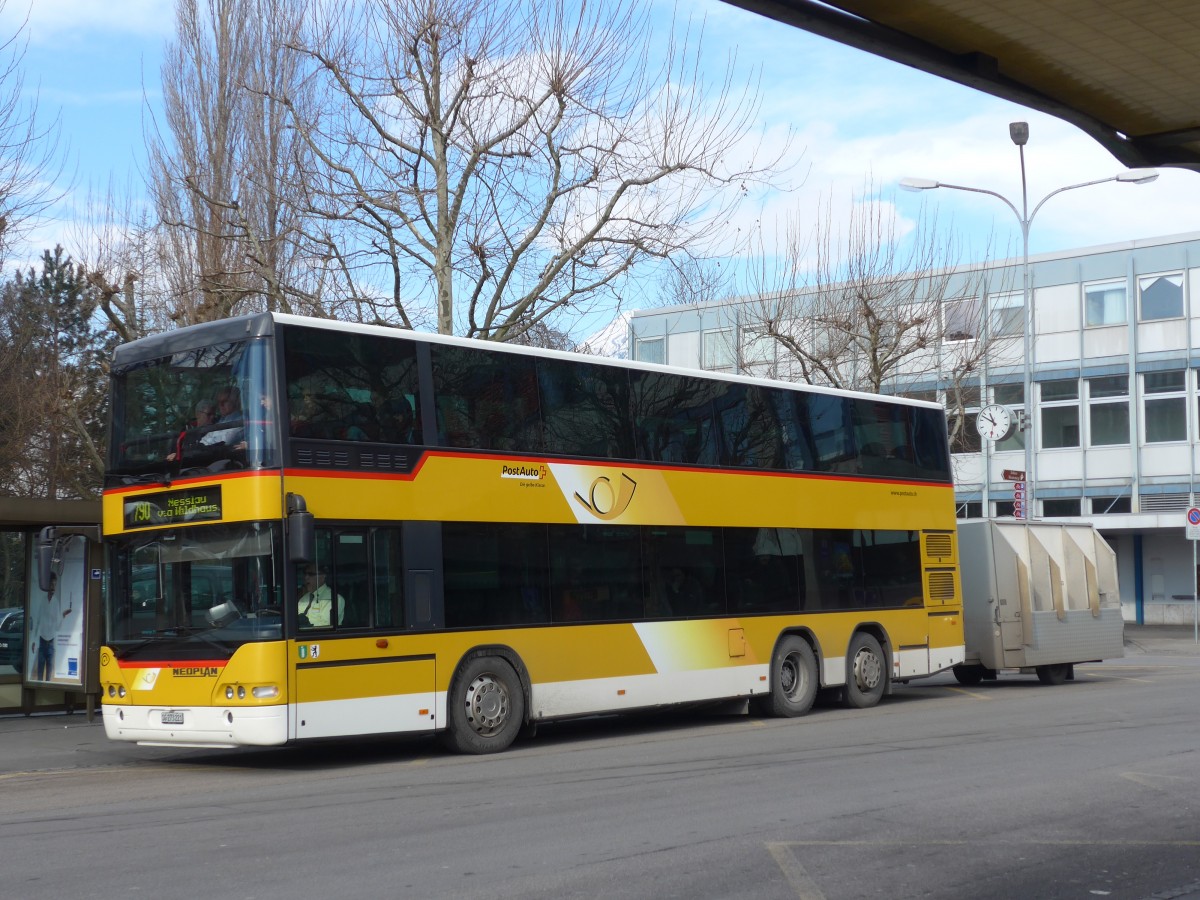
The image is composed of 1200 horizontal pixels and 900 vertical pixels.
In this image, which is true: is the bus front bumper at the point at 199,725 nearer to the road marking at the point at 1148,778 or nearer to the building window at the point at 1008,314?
the road marking at the point at 1148,778

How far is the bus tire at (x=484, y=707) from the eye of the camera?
13484mm

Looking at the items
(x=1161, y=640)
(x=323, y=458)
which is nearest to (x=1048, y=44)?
(x=323, y=458)

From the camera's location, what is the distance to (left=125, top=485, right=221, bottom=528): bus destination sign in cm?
1258

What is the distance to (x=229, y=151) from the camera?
31516mm

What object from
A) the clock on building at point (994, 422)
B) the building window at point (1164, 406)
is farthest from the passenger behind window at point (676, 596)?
the building window at point (1164, 406)

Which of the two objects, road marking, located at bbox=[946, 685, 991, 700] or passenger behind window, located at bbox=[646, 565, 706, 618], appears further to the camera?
road marking, located at bbox=[946, 685, 991, 700]

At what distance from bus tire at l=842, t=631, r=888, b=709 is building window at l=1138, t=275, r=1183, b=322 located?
89.8 feet

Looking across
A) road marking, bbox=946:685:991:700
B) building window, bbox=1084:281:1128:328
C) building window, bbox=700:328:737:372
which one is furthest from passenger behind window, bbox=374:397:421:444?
building window, bbox=1084:281:1128:328

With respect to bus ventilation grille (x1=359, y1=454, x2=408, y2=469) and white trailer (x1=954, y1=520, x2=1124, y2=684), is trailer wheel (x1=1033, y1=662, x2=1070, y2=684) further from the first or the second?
bus ventilation grille (x1=359, y1=454, x2=408, y2=469)

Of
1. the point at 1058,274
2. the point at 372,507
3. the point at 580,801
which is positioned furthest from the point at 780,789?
the point at 1058,274

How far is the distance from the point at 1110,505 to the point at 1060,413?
334cm

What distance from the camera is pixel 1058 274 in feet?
145

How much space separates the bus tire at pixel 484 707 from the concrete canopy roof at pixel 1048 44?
30.2 feet

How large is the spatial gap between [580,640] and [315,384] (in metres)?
4.03
